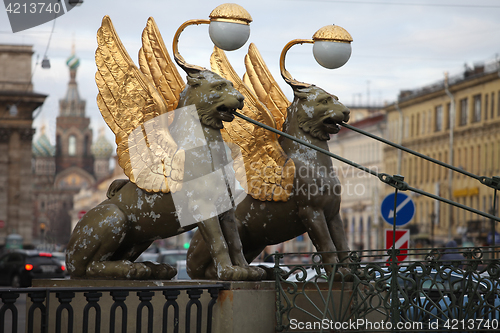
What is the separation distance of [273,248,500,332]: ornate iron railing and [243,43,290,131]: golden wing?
1.90 meters

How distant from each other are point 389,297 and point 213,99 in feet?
6.83

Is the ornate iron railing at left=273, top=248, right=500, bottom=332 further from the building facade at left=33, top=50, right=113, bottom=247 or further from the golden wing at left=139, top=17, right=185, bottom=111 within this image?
the building facade at left=33, top=50, right=113, bottom=247

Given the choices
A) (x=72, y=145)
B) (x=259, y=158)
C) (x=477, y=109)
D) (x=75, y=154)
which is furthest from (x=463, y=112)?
(x=75, y=154)

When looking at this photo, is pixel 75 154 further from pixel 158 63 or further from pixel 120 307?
pixel 120 307

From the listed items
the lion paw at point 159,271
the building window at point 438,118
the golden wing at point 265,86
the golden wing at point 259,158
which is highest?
the building window at point 438,118

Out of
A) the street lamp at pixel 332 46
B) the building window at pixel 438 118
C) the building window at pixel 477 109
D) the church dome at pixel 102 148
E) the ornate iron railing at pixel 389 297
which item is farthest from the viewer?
the church dome at pixel 102 148

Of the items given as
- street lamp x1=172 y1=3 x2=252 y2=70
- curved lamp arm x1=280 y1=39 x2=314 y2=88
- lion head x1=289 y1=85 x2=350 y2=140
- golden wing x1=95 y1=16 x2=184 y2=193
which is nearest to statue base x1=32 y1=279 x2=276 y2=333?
golden wing x1=95 y1=16 x2=184 y2=193

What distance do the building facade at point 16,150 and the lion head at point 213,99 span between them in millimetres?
41584

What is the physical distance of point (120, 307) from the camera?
6.12m

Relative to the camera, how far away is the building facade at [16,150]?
46594 millimetres

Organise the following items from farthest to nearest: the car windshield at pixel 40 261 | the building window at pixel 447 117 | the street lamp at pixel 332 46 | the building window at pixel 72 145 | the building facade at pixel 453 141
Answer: the building window at pixel 72 145
the building window at pixel 447 117
the building facade at pixel 453 141
the car windshield at pixel 40 261
the street lamp at pixel 332 46

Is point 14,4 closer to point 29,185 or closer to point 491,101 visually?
point 29,185

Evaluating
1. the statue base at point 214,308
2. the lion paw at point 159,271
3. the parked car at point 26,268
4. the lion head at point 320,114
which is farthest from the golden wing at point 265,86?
the parked car at point 26,268

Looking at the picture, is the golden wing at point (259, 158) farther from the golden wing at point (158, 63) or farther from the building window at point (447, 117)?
the building window at point (447, 117)
